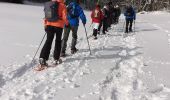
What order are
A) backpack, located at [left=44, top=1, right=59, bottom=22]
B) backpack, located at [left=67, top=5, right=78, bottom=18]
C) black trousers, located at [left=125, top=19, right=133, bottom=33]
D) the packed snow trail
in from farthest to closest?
1. black trousers, located at [left=125, top=19, right=133, bottom=33]
2. backpack, located at [left=67, top=5, right=78, bottom=18]
3. backpack, located at [left=44, top=1, right=59, bottom=22]
4. the packed snow trail

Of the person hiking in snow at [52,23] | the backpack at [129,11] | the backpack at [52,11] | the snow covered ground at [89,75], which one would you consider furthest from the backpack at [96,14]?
the backpack at [52,11]

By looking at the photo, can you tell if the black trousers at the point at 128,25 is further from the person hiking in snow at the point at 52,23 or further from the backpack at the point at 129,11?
the person hiking in snow at the point at 52,23

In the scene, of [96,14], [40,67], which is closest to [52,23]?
[40,67]

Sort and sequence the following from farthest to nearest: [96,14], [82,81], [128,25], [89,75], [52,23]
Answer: [128,25] → [96,14] → [52,23] → [89,75] → [82,81]

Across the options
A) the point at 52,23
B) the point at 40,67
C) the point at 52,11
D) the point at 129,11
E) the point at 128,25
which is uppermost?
the point at 52,11

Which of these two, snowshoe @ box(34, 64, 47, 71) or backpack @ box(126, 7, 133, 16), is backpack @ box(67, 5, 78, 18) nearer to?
snowshoe @ box(34, 64, 47, 71)

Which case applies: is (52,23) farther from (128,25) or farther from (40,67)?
(128,25)

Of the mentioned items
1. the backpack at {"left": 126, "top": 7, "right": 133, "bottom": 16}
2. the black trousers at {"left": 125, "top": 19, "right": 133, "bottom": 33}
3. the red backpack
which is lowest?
the black trousers at {"left": 125, "top": 19, "right": 133, "bottom": 33}

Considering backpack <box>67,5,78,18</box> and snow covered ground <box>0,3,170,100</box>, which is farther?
backpack <box>67,5,78,18</box>

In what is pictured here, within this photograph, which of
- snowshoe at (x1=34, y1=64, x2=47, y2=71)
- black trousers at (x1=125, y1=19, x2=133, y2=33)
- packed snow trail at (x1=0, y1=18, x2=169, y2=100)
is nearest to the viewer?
packed snow trail at (x1=0, y1=18, x2=169, y2=100)

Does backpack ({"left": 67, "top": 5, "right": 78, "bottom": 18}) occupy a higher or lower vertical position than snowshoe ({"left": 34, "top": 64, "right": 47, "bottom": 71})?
higher

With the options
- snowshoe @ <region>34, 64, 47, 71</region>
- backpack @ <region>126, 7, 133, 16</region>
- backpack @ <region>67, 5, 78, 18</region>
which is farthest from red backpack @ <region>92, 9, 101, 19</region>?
snowshoe @ <region>34, 64, 47, 71</region>

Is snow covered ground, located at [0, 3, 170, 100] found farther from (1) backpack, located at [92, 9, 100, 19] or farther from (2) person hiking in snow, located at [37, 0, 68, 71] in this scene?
(1) backpack, located at [92, 9, 100, 19]

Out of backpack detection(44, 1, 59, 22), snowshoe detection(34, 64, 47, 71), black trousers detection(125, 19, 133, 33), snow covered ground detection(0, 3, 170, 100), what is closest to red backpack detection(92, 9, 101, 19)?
snow covered ground detection(0, 3, 170, 100)
